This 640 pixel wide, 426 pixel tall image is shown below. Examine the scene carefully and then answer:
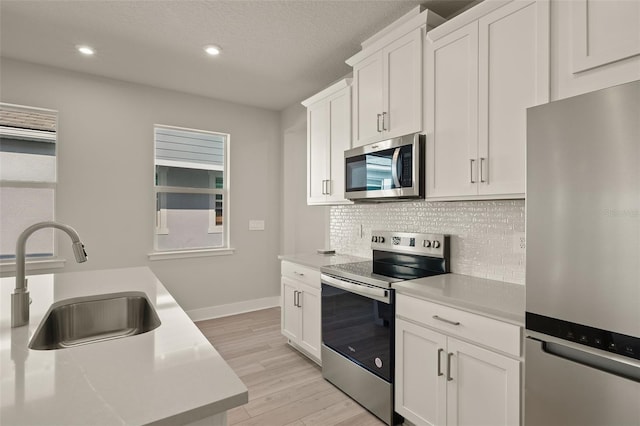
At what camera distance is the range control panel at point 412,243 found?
90.4 inches

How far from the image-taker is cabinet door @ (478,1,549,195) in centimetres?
157

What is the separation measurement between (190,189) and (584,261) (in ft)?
12.9

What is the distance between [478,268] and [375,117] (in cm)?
130

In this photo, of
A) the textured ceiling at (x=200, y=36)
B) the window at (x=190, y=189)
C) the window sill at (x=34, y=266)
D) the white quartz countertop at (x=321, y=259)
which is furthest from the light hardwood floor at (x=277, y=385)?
the textured ceiling at (x=200, y=36)

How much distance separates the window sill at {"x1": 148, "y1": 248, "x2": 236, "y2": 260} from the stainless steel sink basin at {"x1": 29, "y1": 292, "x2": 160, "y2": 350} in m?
2.27

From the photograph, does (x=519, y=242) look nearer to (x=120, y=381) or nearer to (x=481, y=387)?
(x=481, y=387)

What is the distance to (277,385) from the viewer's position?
8.32 ft

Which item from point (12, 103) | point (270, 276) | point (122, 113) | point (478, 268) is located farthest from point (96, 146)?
point (478, 268)

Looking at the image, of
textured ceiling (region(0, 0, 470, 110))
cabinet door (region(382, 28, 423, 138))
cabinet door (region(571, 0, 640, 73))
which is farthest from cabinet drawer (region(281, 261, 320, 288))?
cabinet door (region(571, 0, 640, 73))

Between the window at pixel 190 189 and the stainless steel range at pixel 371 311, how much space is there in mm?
2246

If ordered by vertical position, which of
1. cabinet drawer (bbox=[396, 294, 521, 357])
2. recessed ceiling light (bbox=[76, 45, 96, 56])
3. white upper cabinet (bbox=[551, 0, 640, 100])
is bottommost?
cabinet drawer (bbox=[396, 294, 521, 357])

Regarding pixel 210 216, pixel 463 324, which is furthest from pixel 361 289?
pixel 210 216

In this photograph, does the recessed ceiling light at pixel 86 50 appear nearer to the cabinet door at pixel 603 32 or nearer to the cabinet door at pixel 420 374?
the cabinet door at pixel 420 374

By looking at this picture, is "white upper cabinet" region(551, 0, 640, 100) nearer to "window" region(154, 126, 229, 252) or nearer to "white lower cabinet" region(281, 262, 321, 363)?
"white lower cabinet" region(281, 262, 321, 363)
